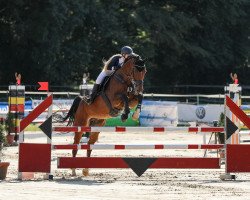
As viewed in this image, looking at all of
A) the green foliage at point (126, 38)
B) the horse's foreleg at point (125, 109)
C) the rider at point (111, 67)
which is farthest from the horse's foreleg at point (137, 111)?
the green foliage at point (126, 38)

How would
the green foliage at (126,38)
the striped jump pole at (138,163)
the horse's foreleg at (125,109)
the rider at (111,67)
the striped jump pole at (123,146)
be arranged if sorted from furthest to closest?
the green foliage at (126,38), the rider at (111,67), the horse's foreleg at (125,109), the striped jump pole at (138,163), the striped jump pole at (123,146)

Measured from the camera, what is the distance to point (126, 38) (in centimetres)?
4481

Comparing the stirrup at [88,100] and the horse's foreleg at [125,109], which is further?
the stirrup at [88,100]

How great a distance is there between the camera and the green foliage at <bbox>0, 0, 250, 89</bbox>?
41.6 meters

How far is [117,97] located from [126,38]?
30467 mm

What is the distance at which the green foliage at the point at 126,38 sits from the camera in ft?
136

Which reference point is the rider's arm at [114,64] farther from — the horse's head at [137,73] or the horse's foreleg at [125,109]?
the horse's foreleg at [125,109]

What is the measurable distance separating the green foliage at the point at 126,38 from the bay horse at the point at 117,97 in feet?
86.0

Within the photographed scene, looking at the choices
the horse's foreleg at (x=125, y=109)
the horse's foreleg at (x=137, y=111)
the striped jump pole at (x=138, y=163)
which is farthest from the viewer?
the horse's foreleg at (x=137, y=111)

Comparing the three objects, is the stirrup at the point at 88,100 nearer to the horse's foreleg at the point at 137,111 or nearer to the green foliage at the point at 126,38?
the horse's foreleg at the point at 137,111

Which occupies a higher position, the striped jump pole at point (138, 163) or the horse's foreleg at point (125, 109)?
the horse's foreleg at point (125, 109)

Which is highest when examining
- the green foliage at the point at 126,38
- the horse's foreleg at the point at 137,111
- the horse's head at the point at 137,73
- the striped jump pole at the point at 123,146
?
the green foliage at the point at 126,38

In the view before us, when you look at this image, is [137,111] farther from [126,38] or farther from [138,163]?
[126,38]

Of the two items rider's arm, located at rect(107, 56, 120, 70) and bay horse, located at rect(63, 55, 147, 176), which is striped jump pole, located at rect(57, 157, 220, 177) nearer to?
bay horse, located at rect(63, 55, 147, 176)
